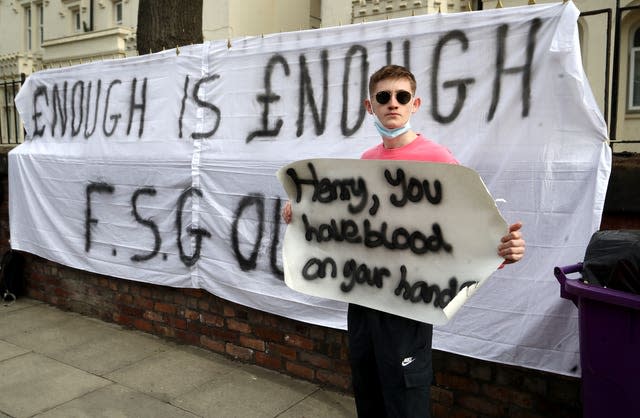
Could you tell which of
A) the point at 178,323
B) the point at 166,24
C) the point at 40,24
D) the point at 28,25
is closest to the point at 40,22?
the point at 40,24

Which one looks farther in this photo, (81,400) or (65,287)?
(65,287)

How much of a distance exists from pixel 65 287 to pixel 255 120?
9.49ft

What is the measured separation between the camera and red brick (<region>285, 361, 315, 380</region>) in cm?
369

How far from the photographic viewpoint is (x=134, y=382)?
378 centimetres

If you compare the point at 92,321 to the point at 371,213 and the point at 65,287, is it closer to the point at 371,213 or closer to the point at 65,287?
the point at 65,287

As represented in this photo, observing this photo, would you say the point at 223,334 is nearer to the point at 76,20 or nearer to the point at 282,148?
the point at 282,148

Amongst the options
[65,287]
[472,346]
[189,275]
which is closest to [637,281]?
[472,346]

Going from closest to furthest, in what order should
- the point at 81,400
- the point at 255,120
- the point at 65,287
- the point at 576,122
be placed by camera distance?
the point at 576,122 < the point at 81,400 < the point at 255,120 < the point at 65,287

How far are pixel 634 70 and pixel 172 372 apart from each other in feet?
32.8

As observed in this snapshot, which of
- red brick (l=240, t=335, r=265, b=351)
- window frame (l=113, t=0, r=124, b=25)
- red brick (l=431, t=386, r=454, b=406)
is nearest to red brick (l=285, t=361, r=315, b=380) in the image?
red brick (l=240, t=335, r=265, b=351)

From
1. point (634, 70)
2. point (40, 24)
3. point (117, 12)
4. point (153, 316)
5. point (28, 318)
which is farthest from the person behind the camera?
point (40, 24)

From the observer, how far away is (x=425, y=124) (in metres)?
3.06

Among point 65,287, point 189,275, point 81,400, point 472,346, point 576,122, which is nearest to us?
point 576,122

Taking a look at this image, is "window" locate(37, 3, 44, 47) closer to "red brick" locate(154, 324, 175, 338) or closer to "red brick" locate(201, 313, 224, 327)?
"red brick" locate(154, 324, 175, 338)
